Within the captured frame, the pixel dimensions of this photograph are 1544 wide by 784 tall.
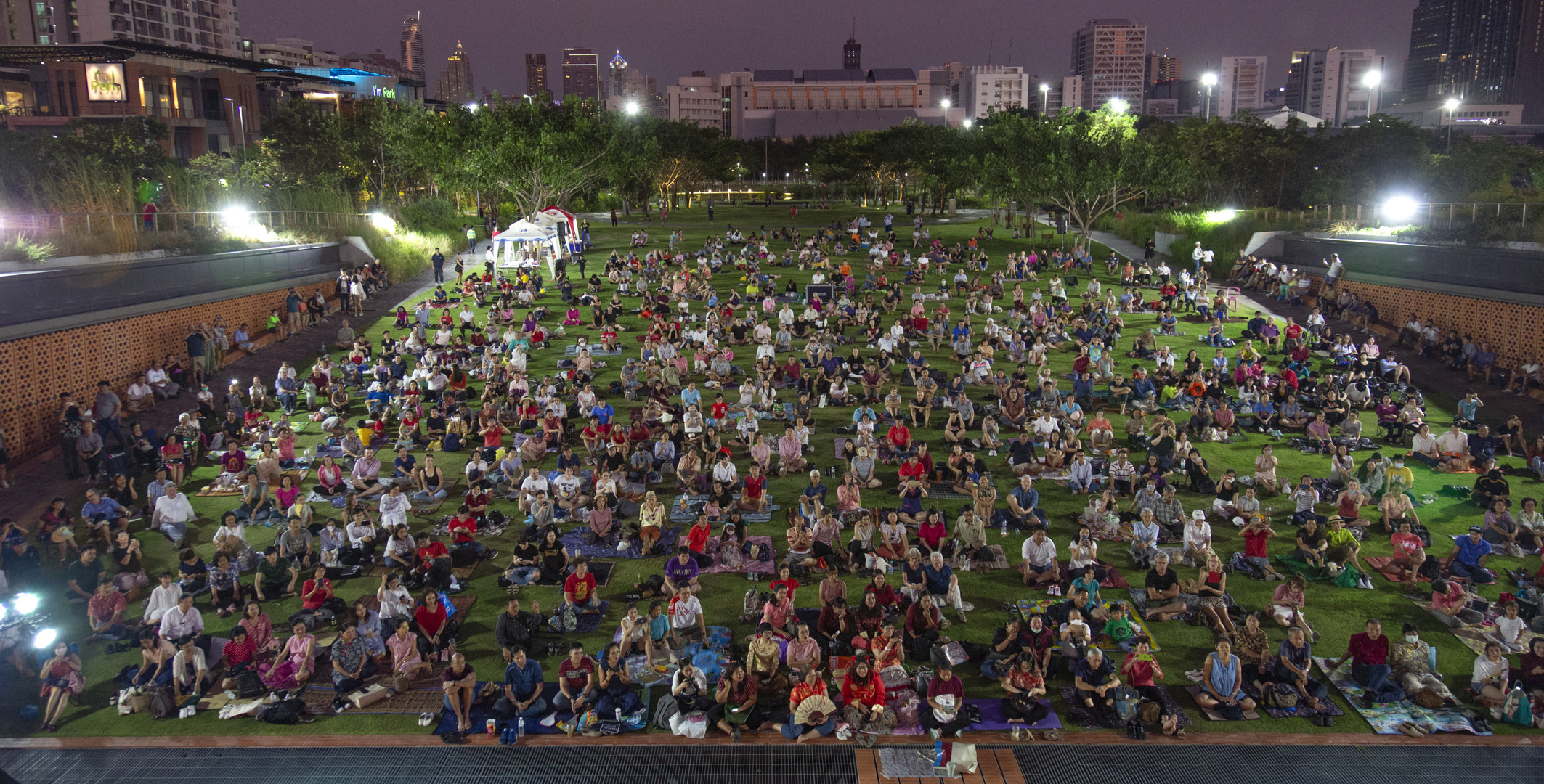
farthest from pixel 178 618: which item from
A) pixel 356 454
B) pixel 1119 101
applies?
pixel 1119 101

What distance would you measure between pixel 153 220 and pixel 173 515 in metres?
14.5

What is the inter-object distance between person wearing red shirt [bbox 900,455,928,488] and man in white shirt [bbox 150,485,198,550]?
37.0 ft

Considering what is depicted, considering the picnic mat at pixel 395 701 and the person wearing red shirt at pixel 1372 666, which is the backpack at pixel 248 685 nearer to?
the picnic mat at pixel 395 701

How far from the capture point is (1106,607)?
10.9 m

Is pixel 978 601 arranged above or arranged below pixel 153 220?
below

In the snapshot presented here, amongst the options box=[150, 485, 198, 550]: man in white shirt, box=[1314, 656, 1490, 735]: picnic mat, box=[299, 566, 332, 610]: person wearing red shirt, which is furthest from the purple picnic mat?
box=[150, 485, 198, 550]: man in white shirt

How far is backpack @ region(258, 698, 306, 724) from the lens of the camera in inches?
366

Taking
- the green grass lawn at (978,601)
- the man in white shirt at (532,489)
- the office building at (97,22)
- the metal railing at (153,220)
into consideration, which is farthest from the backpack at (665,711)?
the office building at (97,22)

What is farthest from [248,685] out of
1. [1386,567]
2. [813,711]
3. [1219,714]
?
[1386,567]

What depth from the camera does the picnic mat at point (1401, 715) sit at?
352 inches

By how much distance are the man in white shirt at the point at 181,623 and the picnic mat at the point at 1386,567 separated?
14.8 metres

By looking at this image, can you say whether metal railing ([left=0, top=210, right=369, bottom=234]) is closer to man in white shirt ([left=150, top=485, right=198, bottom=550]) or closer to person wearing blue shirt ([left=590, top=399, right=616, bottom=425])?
man in white shirt ([left=150, top=485, right=198, bottom=550])

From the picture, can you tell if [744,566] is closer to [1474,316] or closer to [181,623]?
[181,623]

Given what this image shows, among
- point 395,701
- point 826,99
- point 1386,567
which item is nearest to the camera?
point 395,701
